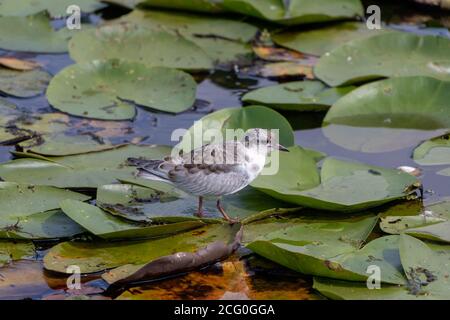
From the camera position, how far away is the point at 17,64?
8.81 meters

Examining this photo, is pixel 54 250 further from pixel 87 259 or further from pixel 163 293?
pixel 163 293

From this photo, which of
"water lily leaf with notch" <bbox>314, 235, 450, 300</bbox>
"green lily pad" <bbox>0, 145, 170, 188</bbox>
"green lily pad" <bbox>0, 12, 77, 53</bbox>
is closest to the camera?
"water lily leaf with notch" <bbox>314, 235, 450, 300</bbox>

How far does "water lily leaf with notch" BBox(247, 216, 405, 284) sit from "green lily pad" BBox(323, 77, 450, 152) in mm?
1513

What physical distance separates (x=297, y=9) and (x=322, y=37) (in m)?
0.41

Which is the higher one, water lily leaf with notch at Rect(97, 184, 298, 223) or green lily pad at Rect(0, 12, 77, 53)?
green lily pad at Rect(0, 12, 77, 53)

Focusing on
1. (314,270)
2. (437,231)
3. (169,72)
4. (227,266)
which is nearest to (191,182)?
(227,266)

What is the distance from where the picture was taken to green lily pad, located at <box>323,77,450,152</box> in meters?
7.67

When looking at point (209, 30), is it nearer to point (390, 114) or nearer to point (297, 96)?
point (297, 96)

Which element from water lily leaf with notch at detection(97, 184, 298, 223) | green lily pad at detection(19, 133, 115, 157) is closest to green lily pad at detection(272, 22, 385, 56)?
green lily pad at detection(19, 133, 115, 157)

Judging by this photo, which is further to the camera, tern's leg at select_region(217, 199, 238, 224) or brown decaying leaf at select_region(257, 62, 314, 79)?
brown decaying leaf at select_region(257, 62, 314, 79)

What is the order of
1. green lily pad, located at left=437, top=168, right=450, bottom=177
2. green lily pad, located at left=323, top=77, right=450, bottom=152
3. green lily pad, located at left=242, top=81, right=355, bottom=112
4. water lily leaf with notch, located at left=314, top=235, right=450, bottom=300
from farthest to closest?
green lily pad, located at left=242, top=81, right=355, bottom=112 < green lily pad, located at left=323, top=77, right=450, bottom=152 < green lily pad, located at left=437, top=168, right=450, bottom=177 < water lily leaf with notch, located at left=314, top=235, right=450, bottom=300

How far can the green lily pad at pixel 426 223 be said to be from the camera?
593 centimetres

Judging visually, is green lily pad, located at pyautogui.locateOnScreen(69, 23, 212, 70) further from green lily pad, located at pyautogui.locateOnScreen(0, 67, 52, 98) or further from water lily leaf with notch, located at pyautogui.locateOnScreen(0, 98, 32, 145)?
water lily leaf with notch, located at pyautogui.locateOnScreen(0, 98, 32, 145)

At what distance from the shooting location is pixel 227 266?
5918mm
